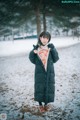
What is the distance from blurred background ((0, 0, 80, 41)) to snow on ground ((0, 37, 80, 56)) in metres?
0.09

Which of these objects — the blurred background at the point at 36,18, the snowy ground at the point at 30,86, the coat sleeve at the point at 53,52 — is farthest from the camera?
the blurred background at the point at 36,18

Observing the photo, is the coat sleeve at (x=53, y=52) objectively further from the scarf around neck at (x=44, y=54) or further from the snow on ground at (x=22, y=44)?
the snow on ground at (x=22, y=44)

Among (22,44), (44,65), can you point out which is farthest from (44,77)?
(22,44)

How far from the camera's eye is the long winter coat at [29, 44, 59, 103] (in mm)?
3280

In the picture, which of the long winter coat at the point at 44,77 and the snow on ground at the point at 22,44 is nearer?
the long winter coat at the point at 44,77

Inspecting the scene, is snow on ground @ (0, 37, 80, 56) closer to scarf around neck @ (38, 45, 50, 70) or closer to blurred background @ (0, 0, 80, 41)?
blurred background @ (0, 0, 80, 41)

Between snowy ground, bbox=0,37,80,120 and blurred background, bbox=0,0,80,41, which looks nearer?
snowy ground, bbox=0,37,80,120

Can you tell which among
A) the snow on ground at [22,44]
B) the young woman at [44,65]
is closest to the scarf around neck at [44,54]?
the young woman at [44,65]

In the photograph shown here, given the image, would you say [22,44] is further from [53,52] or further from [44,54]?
[53,52]

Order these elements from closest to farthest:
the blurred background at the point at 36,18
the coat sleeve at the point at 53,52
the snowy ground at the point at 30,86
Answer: the coat sleeve at the point at 53,52 → the snowy ground at the point at 30,86 → the blurred background at the point at 36,18

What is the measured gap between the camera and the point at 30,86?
3.85 meters

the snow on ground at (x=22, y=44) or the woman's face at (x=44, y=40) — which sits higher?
the woman's face at (x=44, y=40)

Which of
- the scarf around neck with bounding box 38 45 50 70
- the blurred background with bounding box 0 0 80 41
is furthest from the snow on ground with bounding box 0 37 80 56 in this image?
the scarf around neck with bounding box 38 45 50 70

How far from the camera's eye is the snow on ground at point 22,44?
3796 mm
